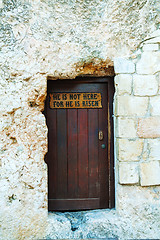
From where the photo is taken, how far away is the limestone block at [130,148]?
2143mm

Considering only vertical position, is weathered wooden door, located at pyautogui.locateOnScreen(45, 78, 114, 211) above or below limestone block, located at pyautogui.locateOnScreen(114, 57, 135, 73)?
below

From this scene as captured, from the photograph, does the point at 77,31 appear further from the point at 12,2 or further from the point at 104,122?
the point at 104,122

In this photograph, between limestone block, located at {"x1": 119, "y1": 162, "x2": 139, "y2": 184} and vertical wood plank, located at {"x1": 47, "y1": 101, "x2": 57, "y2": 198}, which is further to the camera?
vertical wood plank, located at {"x1": 47, "y1": 101, "x2": 57, "y2": 198}

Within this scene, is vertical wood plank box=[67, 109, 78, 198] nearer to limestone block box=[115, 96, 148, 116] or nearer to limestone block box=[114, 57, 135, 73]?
limestone block box=[115, 96, 148, 116]

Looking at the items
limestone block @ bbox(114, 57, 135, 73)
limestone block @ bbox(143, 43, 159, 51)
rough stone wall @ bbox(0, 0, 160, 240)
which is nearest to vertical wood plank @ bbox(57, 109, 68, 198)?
rough stone wall @ bbox(0, 0, 160, 240)

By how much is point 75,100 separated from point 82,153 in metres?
0.62

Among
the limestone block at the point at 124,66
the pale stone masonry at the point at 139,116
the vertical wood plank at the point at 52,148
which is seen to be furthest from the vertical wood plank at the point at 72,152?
the limestone block at the point at 124,66

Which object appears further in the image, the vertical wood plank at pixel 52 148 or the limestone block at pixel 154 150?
the vertical wood plank at pixel 52 148

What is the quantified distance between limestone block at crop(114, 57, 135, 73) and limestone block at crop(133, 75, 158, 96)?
3.9 inches

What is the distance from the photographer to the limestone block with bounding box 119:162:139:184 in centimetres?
214

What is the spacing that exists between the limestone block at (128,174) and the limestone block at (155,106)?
0.60 metres

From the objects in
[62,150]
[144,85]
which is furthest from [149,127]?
[62,150]

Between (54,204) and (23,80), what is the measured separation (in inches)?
56.6

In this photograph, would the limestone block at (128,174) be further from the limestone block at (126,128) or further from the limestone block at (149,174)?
the limestone block at (126,128)
